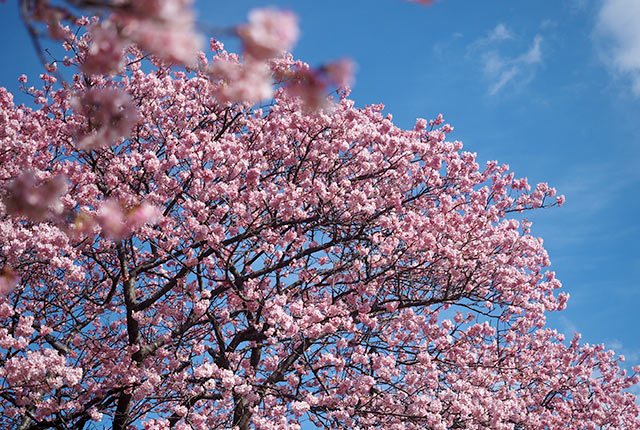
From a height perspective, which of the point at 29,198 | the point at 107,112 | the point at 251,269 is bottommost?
the point at 29,198

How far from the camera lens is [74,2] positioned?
268 cm

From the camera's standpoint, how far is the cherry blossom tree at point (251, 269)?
9539 mm

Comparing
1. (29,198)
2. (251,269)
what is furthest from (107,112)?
(251,269)

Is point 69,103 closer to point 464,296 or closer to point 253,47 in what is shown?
point 464,296

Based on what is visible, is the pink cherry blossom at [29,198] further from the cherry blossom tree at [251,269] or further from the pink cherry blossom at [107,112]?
the cherry blossom tree at [251,269]

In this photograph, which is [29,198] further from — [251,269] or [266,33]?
[251,269]

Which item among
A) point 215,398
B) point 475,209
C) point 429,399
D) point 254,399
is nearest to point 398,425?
point 429,399

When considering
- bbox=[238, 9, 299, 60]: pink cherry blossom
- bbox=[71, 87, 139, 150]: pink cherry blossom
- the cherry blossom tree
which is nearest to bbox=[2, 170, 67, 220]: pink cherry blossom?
bbox=[71, 87, 139, 150]: pink cherry blossom

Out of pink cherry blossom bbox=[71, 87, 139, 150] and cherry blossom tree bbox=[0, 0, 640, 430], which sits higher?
cherry blossom tree bbox=[0, 0, 640, 430]

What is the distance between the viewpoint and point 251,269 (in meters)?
11.2

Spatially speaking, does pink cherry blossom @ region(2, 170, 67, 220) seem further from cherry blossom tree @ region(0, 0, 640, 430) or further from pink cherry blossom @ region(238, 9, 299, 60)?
cherry blossom tree @ region(0, 0, 640, 430)

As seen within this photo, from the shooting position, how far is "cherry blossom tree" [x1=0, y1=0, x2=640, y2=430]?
9.54 m

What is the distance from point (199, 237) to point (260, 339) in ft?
7.91

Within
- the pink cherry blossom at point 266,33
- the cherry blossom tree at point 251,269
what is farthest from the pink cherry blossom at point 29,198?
the cherry blossom tree at point 251,269
